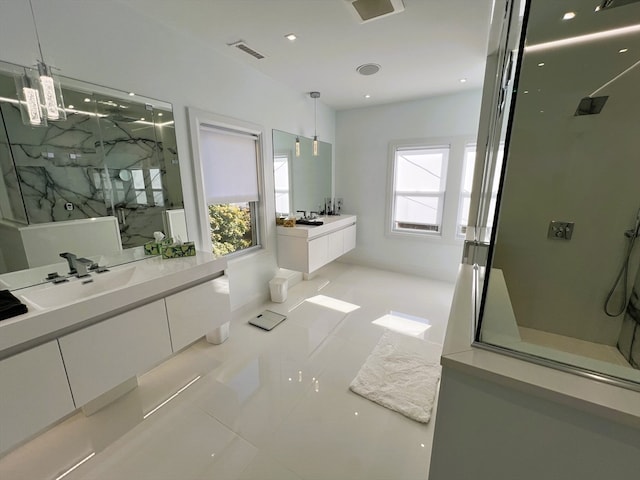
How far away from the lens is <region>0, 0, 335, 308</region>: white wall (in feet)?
4.84

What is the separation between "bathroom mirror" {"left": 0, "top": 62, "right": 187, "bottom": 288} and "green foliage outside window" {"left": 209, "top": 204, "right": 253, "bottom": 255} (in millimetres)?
476

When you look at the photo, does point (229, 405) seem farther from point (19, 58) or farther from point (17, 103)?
point (19, 58)

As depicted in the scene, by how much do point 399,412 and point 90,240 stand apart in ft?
7.99

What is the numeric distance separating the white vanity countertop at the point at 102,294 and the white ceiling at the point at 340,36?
1795 millimetres

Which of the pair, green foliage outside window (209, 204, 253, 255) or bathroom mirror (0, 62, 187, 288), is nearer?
bathroom mirror (0, 62, 187, 288)

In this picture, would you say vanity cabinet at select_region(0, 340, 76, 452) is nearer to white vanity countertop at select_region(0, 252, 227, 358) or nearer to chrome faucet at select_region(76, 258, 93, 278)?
white vanity countertop at select_region(0, 252, 227, 358)

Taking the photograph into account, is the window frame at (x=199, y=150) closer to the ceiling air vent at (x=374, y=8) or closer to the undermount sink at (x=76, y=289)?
the undermount sink at (x=76, y=289)

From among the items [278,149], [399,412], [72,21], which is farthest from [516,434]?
[278,149]

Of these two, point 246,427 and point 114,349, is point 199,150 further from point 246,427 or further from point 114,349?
point 246,427

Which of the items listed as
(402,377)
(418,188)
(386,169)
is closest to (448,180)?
(418,188)

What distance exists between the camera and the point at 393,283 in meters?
4.00

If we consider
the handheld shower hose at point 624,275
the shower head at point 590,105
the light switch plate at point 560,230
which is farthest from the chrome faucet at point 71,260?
the handheld shower hose at point 624,275

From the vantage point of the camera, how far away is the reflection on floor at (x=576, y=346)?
74.5 inches

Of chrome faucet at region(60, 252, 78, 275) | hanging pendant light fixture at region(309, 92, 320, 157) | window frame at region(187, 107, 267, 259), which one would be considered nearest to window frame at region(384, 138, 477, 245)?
hanging pendant light fixture at region(309, 92, 320, 157)
